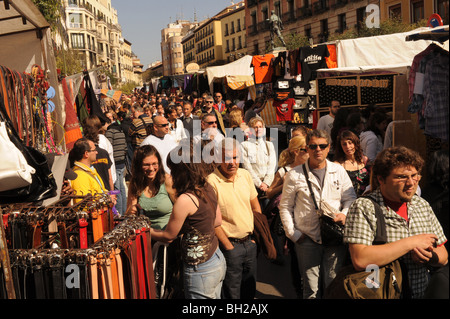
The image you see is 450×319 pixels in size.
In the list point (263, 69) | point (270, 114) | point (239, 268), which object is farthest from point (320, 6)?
point (239, 268)

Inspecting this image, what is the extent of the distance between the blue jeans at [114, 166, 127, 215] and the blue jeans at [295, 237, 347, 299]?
13.1 ft

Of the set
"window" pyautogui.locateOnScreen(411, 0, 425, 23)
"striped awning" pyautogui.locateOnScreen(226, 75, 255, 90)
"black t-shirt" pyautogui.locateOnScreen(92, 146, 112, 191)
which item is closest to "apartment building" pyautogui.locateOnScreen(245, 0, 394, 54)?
"window" pyautogui.locateOnScreen(411, 0, 425, 23)

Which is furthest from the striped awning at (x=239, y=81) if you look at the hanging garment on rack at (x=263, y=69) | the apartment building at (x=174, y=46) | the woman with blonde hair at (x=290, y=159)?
the apartment building at (x=174, y=46)

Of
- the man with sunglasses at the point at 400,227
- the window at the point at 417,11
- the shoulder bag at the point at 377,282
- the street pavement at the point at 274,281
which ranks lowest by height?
the street pavement at the point at 274,281

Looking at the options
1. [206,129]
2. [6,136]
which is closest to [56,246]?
[6,136]

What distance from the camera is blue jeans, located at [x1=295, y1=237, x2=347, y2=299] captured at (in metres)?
3.89

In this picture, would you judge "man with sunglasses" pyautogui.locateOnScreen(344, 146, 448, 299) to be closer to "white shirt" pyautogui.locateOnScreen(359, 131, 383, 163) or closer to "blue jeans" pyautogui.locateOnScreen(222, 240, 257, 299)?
"blue jeans" pyautogui.locateOnScreen(222, 240, 257, 299)

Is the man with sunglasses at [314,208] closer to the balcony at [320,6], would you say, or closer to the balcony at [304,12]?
the balcony at [320,6]

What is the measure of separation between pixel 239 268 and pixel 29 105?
2744 millimetres

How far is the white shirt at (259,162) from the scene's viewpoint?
5.93 metres

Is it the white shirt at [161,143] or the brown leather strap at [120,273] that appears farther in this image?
the white shirt at [161,143]

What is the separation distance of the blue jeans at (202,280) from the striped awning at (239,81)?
11633mm
